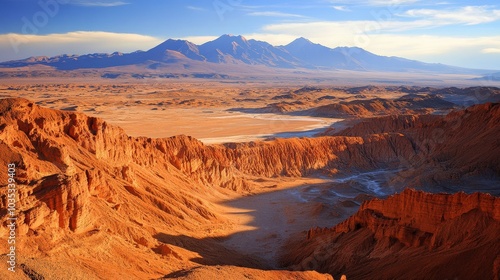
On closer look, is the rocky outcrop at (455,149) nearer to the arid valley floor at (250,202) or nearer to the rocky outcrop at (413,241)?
the arid valley floor at (250,202)

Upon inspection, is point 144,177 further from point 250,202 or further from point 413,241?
point 413,241

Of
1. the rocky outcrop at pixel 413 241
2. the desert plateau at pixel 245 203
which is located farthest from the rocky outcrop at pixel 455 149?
the rocky outcrop at pixel 413 241

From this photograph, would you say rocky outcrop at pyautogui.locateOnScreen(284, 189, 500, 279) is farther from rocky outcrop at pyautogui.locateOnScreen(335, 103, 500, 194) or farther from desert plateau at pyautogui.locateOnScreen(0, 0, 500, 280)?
rocky outcrop at pyautogui.locateOnScreen(335, 103, 500, 194)

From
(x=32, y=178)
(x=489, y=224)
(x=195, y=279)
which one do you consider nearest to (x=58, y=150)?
(x=32, y=178)

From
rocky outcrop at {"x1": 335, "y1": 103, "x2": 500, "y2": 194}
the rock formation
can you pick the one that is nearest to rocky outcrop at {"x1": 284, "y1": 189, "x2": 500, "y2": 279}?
the rock formation

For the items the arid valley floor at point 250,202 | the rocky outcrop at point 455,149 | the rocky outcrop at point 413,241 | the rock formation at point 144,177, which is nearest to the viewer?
the rock formation at point 144,177
